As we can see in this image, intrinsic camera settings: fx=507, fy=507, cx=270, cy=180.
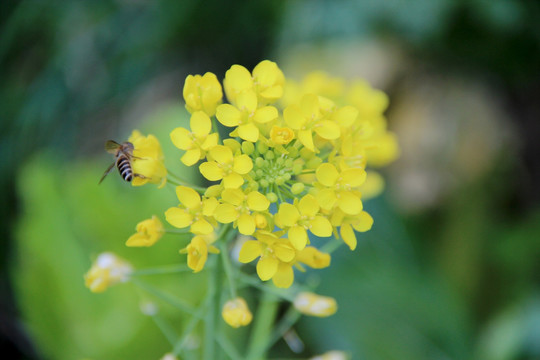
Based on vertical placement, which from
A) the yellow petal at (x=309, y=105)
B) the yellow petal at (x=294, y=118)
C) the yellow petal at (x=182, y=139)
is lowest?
the yellow petal at (x=182, y=139)

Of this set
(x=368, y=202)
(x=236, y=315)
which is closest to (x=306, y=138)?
(x=236, y=315)

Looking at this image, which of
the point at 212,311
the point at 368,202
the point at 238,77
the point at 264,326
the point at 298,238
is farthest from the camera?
the point at 368,202

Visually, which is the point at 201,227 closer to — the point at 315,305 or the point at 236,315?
the point at 236,315

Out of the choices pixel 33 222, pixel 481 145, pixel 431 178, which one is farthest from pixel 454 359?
pixel 33 222

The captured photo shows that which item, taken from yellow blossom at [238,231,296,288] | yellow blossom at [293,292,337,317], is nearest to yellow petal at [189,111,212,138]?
yellow blossom at [238,231,296,288]

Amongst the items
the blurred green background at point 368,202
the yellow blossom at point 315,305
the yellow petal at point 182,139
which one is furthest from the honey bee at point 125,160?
the blurred green background at point 368,202

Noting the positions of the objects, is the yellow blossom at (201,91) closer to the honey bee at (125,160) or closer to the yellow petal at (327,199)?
the honey bee at (125,160)

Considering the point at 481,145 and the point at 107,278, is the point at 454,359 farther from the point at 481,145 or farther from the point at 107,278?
the point at 107,278
